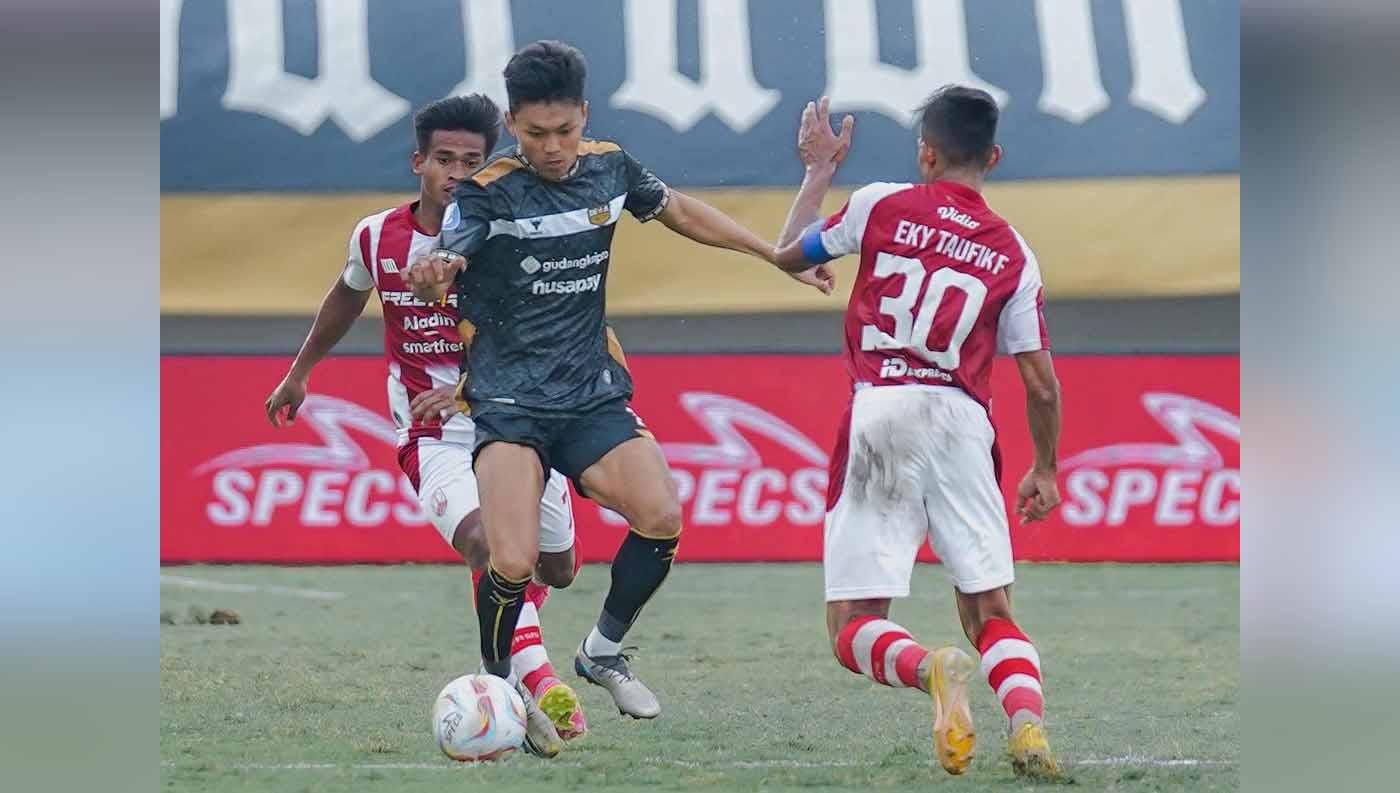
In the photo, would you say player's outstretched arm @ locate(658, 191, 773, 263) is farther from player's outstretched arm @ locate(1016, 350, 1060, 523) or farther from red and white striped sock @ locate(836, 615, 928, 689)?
red and white striped sock @ locate(836, 615, 928, 689)

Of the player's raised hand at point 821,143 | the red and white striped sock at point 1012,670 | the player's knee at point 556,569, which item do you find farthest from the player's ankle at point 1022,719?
the player's knee at point 556,569

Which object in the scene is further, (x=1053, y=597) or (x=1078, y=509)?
(x=1078, y=509)

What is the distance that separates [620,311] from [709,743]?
4.85 metres

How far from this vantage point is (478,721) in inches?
179

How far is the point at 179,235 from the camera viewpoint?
31.7 ft

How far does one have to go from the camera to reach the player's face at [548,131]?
4668 mm

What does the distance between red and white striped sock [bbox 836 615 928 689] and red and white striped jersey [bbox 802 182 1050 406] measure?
2.00ft

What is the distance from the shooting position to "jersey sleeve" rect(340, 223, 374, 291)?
5543mm

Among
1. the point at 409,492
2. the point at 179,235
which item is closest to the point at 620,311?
the point at 409,492

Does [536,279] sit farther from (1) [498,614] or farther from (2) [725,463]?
(2) [725,463]

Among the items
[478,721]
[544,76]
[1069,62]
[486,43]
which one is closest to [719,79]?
[486,43]

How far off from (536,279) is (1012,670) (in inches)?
62.8
